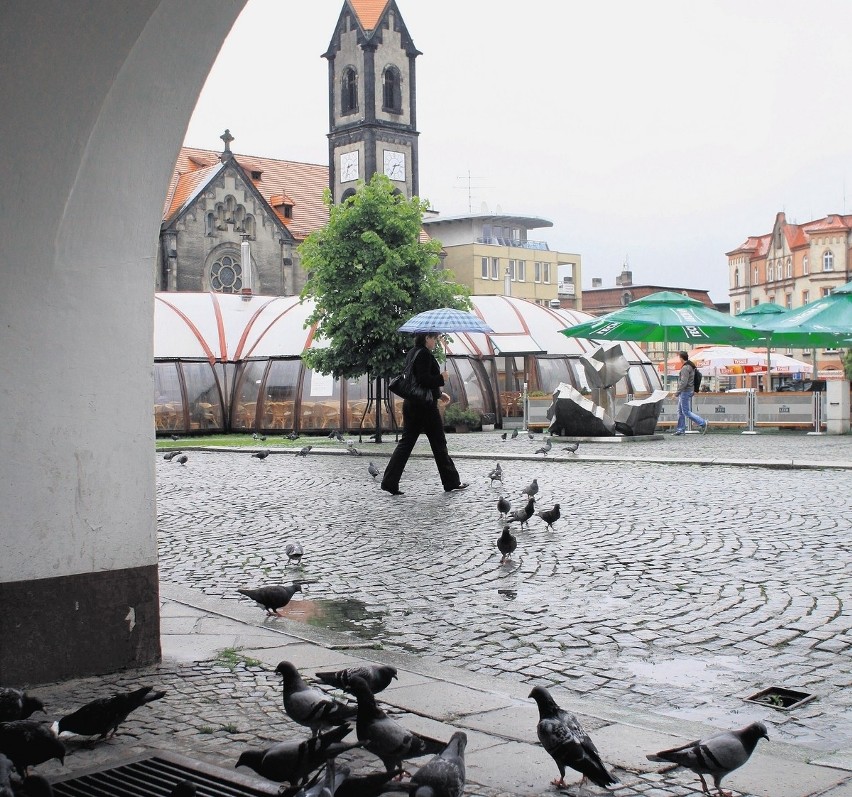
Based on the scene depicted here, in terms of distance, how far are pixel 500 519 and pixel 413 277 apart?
1747 cm

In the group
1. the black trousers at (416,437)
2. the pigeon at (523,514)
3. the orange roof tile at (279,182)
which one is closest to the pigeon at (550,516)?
the pigeon at (523,514)

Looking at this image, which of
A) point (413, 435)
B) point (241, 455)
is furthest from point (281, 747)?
point (241, 455)

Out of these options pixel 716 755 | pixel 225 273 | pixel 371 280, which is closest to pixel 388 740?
pixel 716 755

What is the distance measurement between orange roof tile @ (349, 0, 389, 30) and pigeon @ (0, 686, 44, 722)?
71597 mm

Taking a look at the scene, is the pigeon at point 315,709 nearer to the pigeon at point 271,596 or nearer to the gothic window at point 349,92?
the pigeon at point 271,596

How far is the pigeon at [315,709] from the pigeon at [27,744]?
32.5 inches

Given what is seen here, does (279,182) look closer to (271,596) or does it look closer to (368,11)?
(368,11)

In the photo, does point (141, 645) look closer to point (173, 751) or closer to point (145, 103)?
point (173, 751)

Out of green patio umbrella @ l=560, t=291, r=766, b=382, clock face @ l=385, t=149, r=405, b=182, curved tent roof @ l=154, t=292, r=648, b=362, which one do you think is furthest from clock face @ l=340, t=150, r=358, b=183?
green patio umbrella @ l=560, t=291, r=766, b=382

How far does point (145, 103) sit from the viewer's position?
203 inches

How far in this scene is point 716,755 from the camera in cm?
356

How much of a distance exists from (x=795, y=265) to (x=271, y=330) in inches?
2544

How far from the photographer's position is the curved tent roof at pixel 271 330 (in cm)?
3659

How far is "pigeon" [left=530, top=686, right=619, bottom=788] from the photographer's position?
11.8ft
